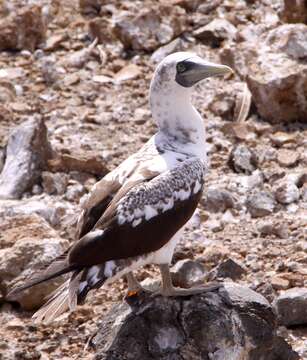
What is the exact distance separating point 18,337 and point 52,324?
28 cm

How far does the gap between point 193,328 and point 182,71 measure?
1709 millimetres

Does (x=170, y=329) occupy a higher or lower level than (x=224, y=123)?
higher

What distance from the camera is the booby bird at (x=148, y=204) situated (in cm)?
622

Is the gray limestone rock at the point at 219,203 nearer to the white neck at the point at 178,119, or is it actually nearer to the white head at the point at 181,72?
the white neck at the point at 178,119

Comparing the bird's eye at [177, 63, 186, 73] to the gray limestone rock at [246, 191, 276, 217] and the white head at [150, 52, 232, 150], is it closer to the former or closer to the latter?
the white head at [150, 52, 232, 150]

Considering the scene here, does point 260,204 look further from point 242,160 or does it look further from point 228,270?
point 228,270

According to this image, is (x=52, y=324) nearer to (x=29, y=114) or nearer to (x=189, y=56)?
(x=189, y=56)

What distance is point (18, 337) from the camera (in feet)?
25.3

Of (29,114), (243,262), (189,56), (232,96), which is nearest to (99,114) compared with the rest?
(29,114)

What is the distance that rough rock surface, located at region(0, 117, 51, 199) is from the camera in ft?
30.3

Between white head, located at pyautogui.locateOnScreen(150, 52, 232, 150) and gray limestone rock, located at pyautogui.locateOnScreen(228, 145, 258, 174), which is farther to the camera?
gray limestone rock, located at pyautogui.locateOnScreen(228, 145, 258, 174)

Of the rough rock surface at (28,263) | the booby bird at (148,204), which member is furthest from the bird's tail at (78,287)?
the rough rock surface at (28,263)

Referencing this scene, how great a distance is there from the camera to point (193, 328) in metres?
6.53

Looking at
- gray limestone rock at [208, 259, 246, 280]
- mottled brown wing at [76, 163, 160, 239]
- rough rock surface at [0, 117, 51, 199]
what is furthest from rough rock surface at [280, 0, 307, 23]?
mottled brown wing at [76, 163, 160, 239]
